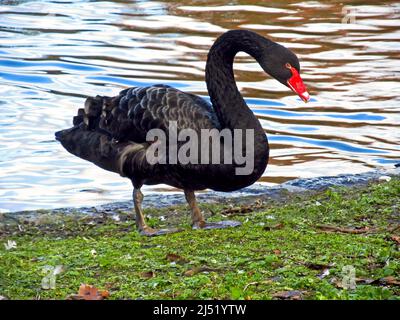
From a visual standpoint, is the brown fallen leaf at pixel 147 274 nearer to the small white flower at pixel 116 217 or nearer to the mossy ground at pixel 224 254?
the mossy ground at pixel 224 254

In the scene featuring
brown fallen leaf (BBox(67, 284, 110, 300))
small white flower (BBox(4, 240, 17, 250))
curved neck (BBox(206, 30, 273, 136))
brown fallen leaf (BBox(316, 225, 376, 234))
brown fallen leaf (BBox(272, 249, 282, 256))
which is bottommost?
small white flower (BBox(4, 240, 17, 250))

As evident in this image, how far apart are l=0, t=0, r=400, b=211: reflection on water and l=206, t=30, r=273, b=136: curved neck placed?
1783mm

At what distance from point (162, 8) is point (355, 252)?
10605mm

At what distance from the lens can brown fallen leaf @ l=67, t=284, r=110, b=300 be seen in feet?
13.9

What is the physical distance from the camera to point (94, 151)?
259 inches

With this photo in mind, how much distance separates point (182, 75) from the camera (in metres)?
11.2

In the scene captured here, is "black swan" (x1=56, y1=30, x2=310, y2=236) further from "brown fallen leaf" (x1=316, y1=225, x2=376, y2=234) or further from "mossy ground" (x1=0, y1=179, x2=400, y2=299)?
"brown fallen leaf" (x1=316, y1=225, x2=376, y2=234)
